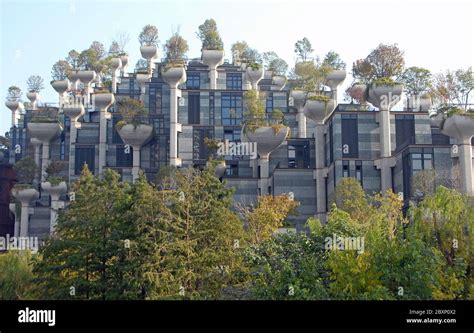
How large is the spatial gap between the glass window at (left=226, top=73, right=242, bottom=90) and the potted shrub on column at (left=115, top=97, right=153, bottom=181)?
36.8 ft

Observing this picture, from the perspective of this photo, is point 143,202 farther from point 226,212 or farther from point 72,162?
point 72,162

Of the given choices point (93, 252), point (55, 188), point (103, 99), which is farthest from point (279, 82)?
point (93, 252)

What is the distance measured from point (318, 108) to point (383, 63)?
713 centimetres

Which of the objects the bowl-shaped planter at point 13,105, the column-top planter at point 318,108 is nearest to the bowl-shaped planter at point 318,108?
the column-top planter at point 318,108

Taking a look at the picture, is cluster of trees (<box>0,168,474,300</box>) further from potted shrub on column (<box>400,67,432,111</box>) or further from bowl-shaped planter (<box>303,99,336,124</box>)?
potted shrub on column (<box>400,67,432,111</box>)

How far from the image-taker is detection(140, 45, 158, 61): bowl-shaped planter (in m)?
75.7

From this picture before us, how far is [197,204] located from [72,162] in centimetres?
4331

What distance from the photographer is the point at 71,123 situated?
223 feet

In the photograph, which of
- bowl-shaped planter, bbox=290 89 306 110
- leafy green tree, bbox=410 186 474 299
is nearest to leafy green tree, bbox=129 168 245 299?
leafy green tree, bbox=410 186 474 299

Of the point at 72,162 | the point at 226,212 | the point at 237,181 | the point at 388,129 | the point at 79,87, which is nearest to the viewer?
the point at 226,212

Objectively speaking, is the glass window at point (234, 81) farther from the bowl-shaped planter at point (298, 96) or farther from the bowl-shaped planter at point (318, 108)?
the bowl-shaped planter at point (318, 108)

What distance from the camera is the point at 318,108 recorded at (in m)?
53.9

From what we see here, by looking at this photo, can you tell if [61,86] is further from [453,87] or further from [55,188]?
[453,87]
